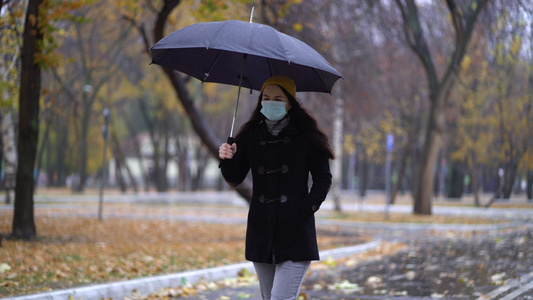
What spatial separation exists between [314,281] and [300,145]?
6.13 metres

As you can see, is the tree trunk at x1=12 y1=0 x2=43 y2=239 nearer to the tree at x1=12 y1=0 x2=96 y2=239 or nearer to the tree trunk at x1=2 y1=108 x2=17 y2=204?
the tree at x1=12 y1=0 x2=96 y2=239

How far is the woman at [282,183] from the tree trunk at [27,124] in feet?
30.3

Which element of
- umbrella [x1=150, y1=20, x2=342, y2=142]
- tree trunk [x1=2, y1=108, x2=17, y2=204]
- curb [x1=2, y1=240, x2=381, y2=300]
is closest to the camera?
umbrella [x1=150, y1=20, x2=342, y2=142]

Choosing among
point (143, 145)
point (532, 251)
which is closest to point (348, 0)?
point (532, 251)

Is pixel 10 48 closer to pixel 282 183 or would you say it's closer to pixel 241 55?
pixel 241 55

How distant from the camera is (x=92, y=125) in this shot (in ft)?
194

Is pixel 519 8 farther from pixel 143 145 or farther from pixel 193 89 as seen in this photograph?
pixel 143 145

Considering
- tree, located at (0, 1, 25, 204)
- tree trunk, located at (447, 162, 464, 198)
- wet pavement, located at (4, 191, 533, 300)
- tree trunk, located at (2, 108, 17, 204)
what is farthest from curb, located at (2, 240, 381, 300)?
tree trunk, located at (447, 162, 464, 198)

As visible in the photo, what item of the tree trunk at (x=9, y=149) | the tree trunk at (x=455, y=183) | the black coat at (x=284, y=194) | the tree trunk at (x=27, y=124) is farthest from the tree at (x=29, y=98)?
the tree trunk at (x=455, y=183)

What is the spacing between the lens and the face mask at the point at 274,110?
Answer: 15.9 ft

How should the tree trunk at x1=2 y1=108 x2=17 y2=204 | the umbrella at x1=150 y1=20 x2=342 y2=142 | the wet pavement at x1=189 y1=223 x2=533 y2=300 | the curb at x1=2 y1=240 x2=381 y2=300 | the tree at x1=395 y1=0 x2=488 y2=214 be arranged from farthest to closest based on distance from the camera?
the tree trunk at x1=2 y1=108 x2=17 y2=204 < the tree at x1=395 y1=0 x2=488 y2=214 < the wet pavement at x1=189 y1=223 x2=533 y2=300 < the curb at x1=2 y1=240 x2=381 y2=300 < the umbrella at x1=150 y1=20 x2=342 y2=142

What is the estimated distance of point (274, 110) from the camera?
4840 millimetres

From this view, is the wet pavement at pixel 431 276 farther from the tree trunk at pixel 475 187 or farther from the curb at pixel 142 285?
the tree trunk at pixel 475 187

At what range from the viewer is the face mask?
15.9 feet
